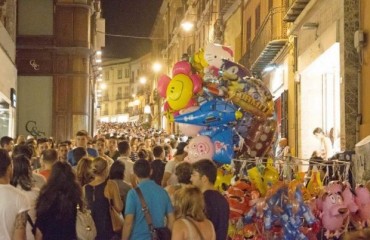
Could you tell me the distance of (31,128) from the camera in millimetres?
34312

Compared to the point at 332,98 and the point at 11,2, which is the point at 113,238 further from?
the point at 11,2

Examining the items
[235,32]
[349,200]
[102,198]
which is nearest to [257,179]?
[349,200]

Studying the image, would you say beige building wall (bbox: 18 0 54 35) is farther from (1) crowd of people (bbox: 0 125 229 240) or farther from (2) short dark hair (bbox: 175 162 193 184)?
(2) short dark hair (bbox: 175 162 193 184)

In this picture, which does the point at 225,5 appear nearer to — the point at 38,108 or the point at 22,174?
the point at 38,108

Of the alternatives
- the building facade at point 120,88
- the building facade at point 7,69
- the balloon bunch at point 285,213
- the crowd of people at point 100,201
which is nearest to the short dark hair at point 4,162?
the crowd of people at point 100,201

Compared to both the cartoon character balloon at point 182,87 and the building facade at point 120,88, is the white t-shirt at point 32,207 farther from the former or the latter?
the building facade at point 120,88

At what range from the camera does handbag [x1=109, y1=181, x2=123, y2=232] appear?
26.6 feet

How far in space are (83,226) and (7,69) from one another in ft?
60.4

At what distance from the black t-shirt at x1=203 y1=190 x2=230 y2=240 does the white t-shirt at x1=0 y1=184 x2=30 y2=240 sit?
1677 millimetres

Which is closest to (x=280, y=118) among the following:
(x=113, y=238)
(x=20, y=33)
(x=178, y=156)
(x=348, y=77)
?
(x=348, y=77)

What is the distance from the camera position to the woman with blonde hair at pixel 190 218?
19.0 feet

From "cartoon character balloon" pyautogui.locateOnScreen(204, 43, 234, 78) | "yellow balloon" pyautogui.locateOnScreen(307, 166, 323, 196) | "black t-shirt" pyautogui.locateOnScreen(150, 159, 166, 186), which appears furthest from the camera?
"cartoon character balloon" pyautogui.locateOnScreen(204, 43, 234, 78)

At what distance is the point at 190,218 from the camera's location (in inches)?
232

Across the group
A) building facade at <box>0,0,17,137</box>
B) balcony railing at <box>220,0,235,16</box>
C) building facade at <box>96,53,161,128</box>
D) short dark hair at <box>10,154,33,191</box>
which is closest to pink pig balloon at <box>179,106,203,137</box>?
short dark hair at <box>10,154,33,191</box>
